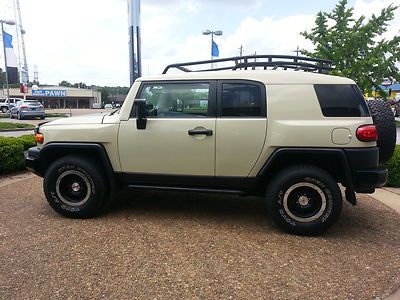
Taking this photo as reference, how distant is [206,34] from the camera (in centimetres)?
2278

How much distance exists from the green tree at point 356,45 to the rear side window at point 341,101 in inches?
487

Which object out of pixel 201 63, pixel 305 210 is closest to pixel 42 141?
pixel 201 63

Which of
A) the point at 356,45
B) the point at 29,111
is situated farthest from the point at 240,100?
the point at 29,111

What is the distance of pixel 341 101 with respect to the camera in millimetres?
4078

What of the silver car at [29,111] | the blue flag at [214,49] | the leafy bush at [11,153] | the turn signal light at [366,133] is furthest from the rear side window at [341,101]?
the silver car at [29,111]

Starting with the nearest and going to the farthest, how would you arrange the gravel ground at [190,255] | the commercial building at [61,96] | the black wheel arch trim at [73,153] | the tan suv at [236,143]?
the gravel ground at [190,255], the tan suv at [236,143], the black wheel arch trim at [73,153], the commercial building at [61,96]

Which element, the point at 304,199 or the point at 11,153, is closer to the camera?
the point at 304,199

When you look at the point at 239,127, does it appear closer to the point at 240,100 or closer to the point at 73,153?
the point at 240,100

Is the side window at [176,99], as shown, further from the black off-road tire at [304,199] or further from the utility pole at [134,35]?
the utility pole at [134,35]

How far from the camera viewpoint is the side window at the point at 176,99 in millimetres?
4422

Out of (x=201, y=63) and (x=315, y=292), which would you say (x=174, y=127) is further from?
(x=315, y=292)

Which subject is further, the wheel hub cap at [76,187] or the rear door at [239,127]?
the wheel hub cap at [76,187]

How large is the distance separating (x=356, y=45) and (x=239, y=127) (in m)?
14.2

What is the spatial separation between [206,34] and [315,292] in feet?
70.3
